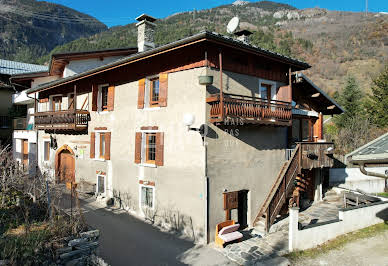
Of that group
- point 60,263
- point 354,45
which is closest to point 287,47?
point 354,45

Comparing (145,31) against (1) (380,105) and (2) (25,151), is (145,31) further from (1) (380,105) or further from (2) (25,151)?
(1) (380,105)

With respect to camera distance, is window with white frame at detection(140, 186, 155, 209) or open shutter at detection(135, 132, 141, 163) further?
open shutter at detection(135, 132, 141, 163)

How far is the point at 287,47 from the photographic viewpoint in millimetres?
56906

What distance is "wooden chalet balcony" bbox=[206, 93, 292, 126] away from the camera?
9.47 meters

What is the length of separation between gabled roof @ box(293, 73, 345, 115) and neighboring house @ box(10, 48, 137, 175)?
10.8 metres

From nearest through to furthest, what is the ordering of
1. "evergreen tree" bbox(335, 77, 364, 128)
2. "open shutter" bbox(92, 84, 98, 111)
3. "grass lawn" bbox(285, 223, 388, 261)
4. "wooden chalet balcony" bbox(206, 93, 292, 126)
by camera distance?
1. "wooden chalet balcony" bbox(206, 93, 292, 126)
2. "grass lawn" bbox(285, 223, 388, 261)
3. "open shutter" bbox(92, 84, 98, 111)
4. "evergreen tree" bbox(335, 77, 364, 128)

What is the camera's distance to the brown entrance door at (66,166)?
1744 centimetres

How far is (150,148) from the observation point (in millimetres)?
12500

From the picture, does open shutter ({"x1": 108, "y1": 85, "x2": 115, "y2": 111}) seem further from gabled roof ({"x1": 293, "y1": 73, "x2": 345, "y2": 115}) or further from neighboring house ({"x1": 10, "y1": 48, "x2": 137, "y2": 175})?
gabled roof ({"x1": 293, "y1": 73, "x2": 345, "y2": 115})

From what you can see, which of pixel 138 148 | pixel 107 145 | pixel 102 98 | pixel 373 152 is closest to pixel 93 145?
pixel 107 145

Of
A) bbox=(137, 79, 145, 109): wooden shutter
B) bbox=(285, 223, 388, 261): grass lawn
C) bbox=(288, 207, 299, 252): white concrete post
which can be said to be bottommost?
bbox=(285, 223, 388, 261): grass lawn

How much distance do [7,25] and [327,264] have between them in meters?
108

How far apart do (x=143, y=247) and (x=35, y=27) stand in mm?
111464

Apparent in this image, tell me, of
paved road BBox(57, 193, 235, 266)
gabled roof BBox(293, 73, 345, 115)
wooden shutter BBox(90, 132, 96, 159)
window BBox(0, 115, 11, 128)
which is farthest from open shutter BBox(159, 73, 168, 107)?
window BBox(0, 115, 11, 128)
